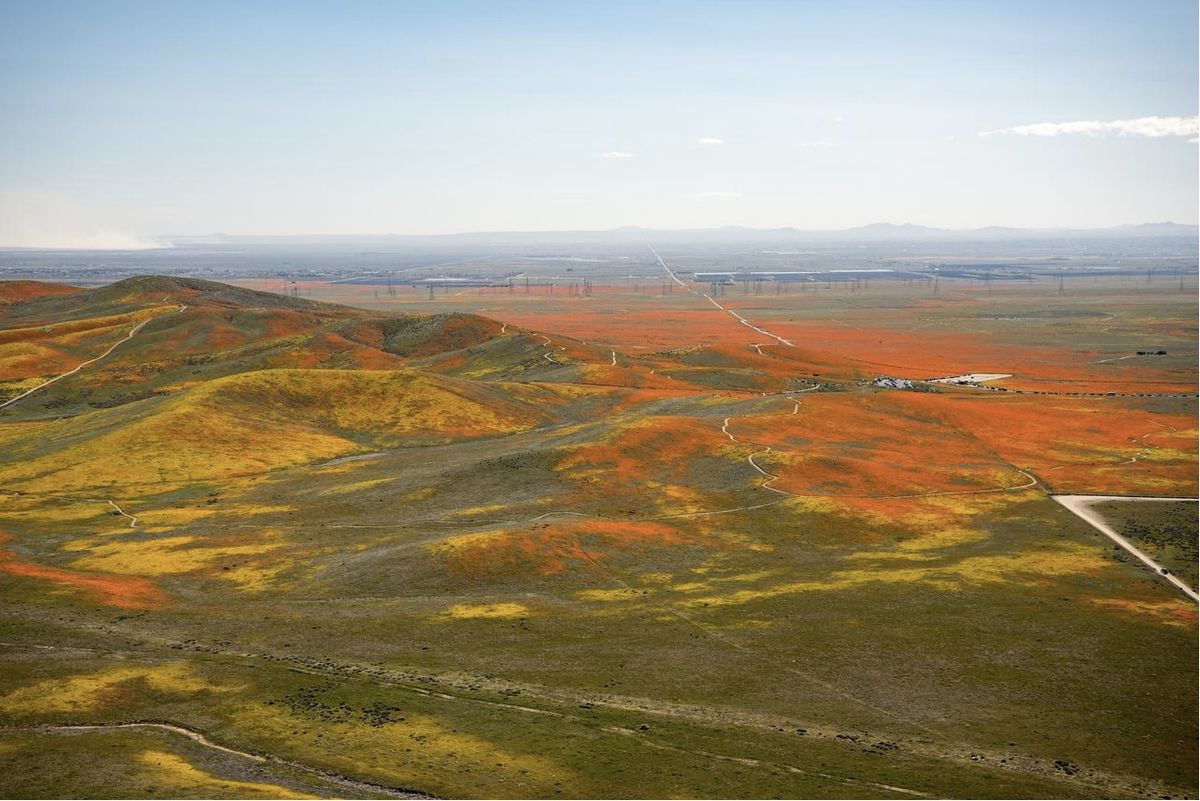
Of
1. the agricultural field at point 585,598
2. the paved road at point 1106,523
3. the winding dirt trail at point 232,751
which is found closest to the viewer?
the winding dirt trail at point 232,751

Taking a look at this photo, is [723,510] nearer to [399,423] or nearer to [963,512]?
[963,512]

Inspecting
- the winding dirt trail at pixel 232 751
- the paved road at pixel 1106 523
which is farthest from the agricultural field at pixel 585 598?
the paved road at pixel 1106 523

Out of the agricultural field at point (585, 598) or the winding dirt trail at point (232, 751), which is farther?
the agricultural field at point (585, 598)

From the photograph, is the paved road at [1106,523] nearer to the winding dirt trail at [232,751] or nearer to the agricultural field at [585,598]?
the agricultural field at [585,598]

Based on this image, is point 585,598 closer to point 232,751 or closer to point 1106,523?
point 232,751

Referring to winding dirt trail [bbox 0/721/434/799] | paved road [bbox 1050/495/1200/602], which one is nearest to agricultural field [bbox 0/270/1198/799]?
winding dirt trail [bbox 0/721/434/799]

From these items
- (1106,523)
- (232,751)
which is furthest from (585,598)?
(1106,523)

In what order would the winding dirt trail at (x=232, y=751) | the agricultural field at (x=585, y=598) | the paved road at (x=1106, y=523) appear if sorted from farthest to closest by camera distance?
the paved road at (x=1106, y=523) → the agricultural field at (x=585, y=598) → the winding dirt trail at (x=232, y=751)
